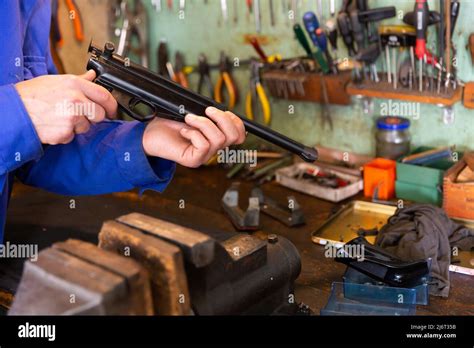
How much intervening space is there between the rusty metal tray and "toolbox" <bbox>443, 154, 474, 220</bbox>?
26 mm

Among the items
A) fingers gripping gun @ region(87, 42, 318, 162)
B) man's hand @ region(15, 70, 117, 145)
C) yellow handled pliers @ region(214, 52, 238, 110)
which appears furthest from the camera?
yellow handled pliers @ region(214, 52, 238, 110)

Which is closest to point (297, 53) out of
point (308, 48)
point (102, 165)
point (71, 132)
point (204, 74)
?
point (308, 48)

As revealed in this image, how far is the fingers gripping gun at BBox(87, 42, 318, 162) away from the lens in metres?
1.20

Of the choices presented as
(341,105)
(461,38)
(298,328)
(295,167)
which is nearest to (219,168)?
(295,167)

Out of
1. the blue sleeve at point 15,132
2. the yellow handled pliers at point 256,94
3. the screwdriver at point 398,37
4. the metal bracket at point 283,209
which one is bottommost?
the metal bracket at point 283,209

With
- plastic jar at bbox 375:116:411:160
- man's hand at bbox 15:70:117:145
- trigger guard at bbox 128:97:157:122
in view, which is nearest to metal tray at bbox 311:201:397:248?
plastic jar at bbox 375:116:411:160

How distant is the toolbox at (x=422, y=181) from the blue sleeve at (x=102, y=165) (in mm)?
851

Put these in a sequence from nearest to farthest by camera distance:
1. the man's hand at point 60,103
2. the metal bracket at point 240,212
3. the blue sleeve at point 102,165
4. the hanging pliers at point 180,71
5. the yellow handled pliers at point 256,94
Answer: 1. the man's hand at point 60,103
2. the blue sleeve at point 102,165
3. the metal bracket at point 240,212
4. the yellow handled pliers at point 256,94
5. the hanging pliers at point 180,71

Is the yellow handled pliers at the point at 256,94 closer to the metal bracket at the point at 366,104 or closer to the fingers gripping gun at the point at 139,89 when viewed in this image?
the metal bracket at the point at 366,104

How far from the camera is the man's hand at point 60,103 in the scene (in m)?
1.05

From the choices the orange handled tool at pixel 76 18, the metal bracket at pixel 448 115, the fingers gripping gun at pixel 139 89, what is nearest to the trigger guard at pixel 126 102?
the fingers gripping gun at pixel 139 89

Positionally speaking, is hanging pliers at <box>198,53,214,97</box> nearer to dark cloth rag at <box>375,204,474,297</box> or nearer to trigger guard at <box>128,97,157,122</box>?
dark cloth rag at <box>375,204,474,297</box>

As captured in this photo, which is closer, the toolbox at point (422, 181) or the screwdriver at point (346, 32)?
the toolbox at point (422, 181)

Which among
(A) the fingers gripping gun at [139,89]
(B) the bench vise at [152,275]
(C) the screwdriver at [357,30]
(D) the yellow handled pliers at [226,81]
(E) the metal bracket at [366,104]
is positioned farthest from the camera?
(D) the yellow handled pliers at [226,81]
